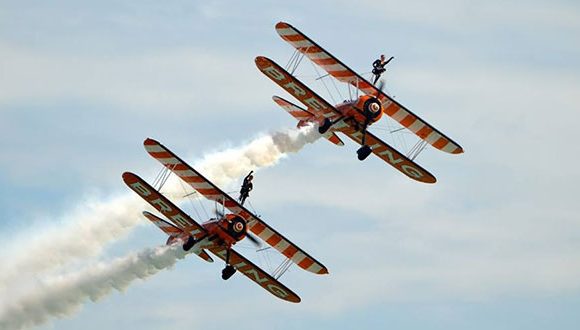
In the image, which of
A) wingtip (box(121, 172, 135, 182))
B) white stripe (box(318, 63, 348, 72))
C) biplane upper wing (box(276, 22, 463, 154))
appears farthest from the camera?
white stripe (box(318, 63, 348, 72))

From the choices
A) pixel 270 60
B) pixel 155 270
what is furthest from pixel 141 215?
pixel 270 60

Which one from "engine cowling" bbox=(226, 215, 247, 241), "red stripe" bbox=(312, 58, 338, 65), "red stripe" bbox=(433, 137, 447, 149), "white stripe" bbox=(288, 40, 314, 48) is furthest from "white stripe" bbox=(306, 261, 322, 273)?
"white stripe" bbox=(288, 40, 314, 48)

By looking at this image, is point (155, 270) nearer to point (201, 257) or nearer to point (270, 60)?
point (201, 257)

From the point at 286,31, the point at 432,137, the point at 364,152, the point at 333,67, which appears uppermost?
the point at 432,137

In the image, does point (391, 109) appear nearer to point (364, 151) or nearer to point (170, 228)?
point (364, 151)

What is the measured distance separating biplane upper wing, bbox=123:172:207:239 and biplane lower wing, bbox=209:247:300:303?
9.57 feet

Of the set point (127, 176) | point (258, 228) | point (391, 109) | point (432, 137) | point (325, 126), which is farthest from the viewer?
point (432, 137)

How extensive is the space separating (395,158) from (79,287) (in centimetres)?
1291

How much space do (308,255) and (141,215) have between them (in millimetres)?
6326

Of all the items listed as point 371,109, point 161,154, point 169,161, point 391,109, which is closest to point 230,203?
point 169,161

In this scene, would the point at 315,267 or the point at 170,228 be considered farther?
the point at 315,267

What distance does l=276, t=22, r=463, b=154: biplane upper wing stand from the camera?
68625 millimetres

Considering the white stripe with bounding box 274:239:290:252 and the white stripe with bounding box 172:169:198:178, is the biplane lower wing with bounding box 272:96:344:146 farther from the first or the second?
the white stripe with bounding box 172:169:198:178

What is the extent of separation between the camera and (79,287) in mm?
67062
